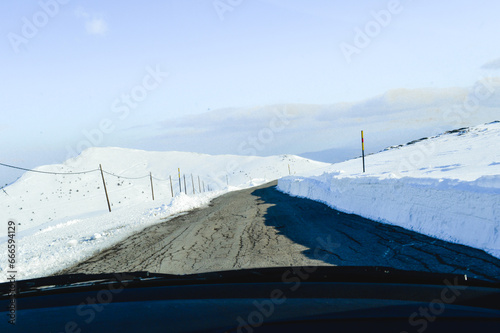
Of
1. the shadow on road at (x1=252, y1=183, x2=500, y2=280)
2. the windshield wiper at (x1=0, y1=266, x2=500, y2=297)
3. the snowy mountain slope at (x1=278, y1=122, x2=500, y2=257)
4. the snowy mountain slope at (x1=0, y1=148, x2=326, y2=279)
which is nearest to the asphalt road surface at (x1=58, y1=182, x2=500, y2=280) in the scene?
the shadow on road at (x1=252, y1=183, x2=500, y2=280)

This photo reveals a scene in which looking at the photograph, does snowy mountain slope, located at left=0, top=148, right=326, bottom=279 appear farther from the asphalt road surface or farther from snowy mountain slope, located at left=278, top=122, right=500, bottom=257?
snowy mountain slope, located at left=278, top=122, right=500, bottom=257

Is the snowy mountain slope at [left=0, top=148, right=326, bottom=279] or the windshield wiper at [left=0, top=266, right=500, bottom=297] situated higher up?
the windshield wiper at [left=0, top=266, right=500, bottom=297]

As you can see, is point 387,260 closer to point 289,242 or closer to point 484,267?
point 484,267

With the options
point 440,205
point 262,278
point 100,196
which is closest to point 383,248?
point 440,205

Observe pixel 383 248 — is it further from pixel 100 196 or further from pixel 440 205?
pixel 100 196

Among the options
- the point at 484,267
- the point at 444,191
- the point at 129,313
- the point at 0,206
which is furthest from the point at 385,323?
the point at 0,206

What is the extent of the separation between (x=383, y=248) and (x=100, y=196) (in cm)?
6228

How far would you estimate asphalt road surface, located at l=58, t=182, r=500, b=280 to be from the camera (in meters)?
5.38

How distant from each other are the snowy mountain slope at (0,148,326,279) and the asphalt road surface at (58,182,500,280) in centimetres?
157

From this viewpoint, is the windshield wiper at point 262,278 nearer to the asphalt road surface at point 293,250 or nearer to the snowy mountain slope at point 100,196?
the asphalt road surface at point 293,250

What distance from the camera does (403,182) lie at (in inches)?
376

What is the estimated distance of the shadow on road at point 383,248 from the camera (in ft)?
16.3

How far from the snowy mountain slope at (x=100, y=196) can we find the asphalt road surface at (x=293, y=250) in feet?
5.16

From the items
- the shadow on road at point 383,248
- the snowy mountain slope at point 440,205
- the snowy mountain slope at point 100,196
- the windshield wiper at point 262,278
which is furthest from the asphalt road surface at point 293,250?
the windshield wiper at point 262,278
